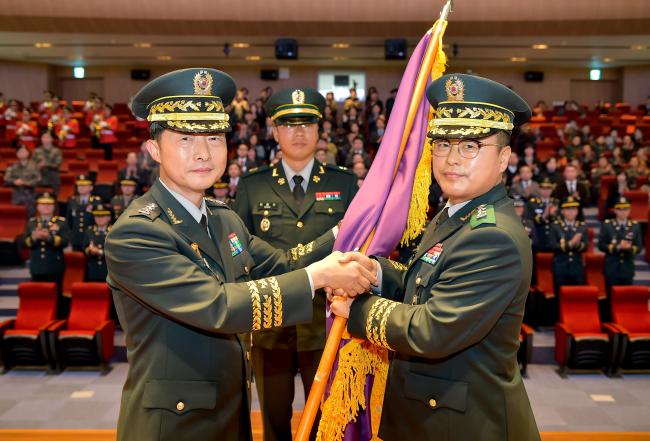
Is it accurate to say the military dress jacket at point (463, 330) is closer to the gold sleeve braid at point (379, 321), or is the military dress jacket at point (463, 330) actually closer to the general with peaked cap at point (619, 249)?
the gold sleeve braid at point (379, 321)

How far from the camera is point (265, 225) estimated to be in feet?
12.4

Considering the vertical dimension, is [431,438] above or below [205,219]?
below

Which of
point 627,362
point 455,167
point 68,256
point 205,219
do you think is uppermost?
point 455,167

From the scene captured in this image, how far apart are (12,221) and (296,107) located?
25.9 ft

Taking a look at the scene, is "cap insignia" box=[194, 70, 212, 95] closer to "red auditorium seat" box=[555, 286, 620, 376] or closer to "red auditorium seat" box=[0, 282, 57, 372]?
"red auditorium seat" box=[0, 282, 57, 372]

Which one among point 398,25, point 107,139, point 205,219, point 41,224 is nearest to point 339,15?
point 398,25

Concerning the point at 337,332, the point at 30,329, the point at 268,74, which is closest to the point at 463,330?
the point at 337,332

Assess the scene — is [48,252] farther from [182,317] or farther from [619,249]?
[619,249]

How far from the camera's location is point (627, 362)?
677 cm

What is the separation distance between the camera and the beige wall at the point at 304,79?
21.8m

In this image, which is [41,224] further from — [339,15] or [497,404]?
[339,15]

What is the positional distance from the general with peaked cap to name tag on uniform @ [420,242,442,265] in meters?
6.46

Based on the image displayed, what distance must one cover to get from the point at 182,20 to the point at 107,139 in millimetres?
3097

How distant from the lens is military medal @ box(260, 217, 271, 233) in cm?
378
